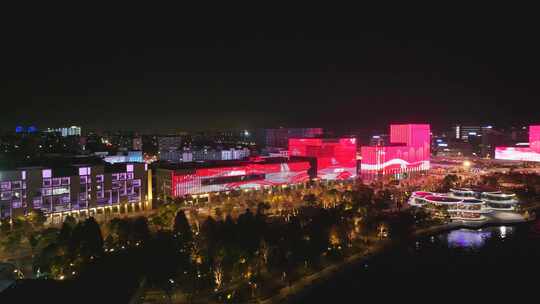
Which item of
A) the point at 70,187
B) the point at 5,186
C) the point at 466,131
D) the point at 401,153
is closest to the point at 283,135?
the point at 401,153

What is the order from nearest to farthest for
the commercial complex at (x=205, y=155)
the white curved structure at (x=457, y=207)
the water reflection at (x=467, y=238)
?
1. the water reflection at (x=467, y=238)
2. the white curved structure at (x=457, y=207)
3. the commercial complex at (x=205, y=155)

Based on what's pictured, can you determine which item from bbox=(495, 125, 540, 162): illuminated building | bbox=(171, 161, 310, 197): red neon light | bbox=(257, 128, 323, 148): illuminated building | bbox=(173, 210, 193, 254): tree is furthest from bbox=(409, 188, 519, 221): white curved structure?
bbox=(257, 128, 323, 148): illuminated building

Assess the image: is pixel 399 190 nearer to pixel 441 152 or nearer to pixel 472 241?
pixel 472 241

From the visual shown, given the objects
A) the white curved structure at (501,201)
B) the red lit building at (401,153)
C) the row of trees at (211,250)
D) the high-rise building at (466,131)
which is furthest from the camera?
→ the high-rise building at (466,131)

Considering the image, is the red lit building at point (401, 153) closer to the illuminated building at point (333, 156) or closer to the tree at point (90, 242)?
the illuminated building at point (333, 156)

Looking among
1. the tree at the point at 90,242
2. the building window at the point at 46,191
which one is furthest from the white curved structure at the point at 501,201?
the building window at the point at 46,191

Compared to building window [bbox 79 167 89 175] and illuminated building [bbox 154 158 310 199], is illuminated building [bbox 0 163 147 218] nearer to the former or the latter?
building window [bbox 79 167 89 175]
